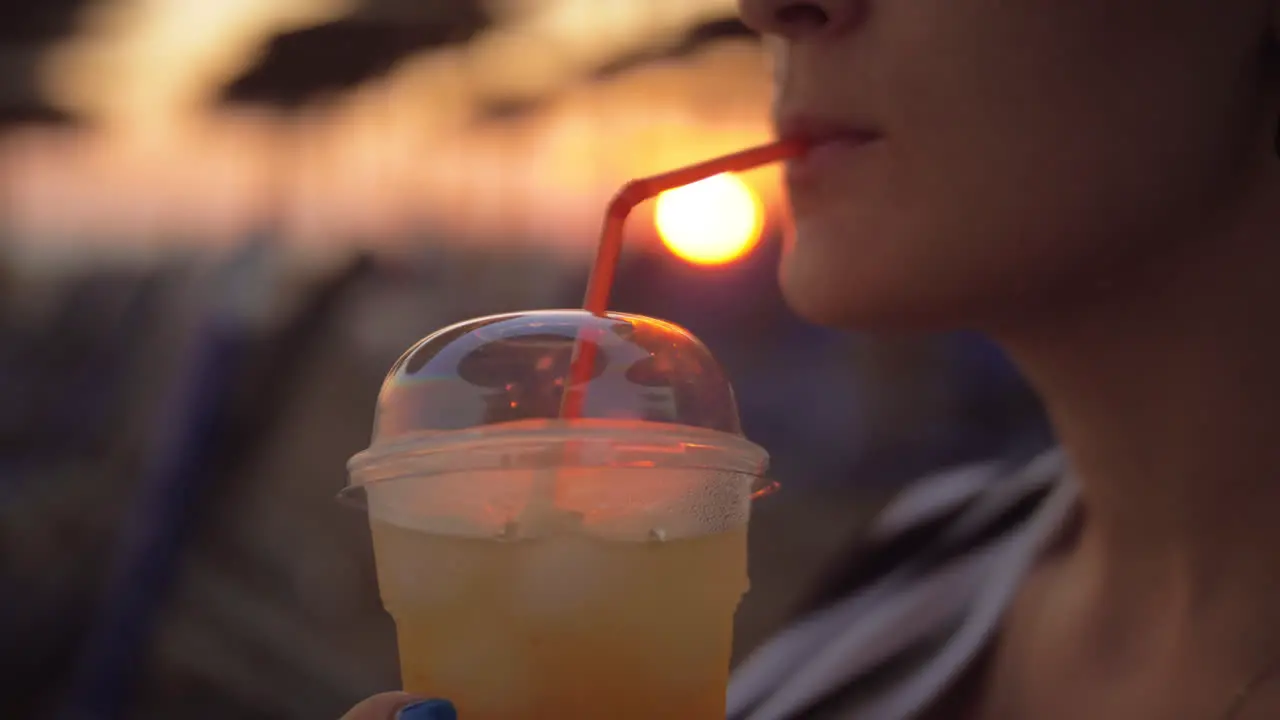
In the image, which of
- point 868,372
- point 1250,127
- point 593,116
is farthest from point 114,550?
point 1250,127

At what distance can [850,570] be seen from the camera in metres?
1.28

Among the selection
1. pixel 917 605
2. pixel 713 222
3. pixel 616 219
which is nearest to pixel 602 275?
pixel 616 219

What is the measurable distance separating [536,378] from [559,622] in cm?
15

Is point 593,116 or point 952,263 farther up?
point 593,116

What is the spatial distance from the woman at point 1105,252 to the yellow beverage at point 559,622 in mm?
273

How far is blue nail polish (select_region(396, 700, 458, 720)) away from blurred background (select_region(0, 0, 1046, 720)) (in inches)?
77.4

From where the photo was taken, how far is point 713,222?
2.49m

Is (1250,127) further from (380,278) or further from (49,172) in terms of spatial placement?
(49,172)

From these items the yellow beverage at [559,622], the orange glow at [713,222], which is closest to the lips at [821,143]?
the yellow beverage at [559,622]

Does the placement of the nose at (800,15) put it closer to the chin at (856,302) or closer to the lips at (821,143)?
the lips at (821,143)

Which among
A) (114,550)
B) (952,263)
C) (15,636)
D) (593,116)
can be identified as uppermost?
(593,116)

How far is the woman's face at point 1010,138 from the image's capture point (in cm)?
68

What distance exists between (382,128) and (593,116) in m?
0.57

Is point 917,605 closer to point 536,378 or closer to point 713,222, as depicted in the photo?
point 536,378
